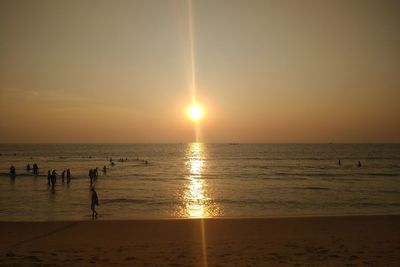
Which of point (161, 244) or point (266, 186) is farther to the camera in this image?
point (266, 186)

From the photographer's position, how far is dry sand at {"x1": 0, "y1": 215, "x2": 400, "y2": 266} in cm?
1098

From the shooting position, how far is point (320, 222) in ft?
59.5

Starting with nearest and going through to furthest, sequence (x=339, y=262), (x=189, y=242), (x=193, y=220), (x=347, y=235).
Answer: (x=339, y=262) → (x=189, y=242) → (x=347, y=235) → (x=193, y=220)

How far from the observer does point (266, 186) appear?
124 feet

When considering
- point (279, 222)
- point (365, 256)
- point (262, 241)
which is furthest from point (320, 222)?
point (365, 256)

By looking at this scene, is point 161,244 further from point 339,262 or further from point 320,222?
point 320,222

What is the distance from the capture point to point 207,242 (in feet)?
45.2

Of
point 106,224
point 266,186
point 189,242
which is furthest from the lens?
point 266,186

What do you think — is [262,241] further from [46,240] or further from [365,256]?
[46,240]

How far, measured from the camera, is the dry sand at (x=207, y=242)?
11.0 meters

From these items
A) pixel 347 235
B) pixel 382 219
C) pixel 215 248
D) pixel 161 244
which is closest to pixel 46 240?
pixel 161 244

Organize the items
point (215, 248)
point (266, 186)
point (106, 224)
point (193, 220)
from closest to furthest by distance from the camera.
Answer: point (215, 248) → point (106, 224) → point (193, 220) → point (266, 186)

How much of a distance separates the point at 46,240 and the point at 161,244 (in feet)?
15.1

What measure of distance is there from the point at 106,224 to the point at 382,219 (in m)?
14.1
